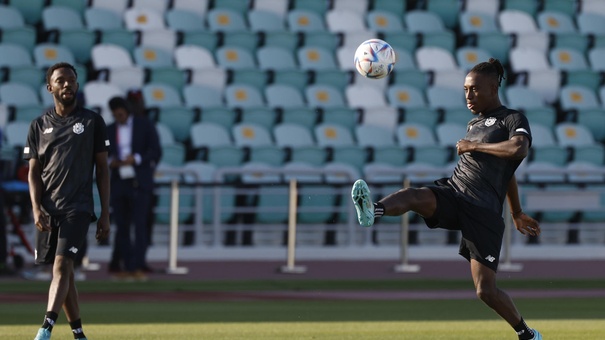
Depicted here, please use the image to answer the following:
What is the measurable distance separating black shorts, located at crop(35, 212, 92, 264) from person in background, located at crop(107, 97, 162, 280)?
695cm

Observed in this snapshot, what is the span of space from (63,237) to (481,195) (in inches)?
119

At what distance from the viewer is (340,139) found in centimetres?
2195

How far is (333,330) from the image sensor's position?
11.4 m

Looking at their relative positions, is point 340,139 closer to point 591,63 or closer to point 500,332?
point 591,63

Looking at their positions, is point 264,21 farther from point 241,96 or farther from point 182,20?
point 241,96

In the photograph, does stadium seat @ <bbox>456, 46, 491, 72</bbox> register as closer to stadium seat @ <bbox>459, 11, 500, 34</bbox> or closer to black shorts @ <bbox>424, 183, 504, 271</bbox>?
stadium seat @ <bbox>459, 11, 500, 34</bbox>

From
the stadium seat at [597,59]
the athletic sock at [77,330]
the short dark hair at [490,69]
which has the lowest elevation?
the athletic sock at [77,330]

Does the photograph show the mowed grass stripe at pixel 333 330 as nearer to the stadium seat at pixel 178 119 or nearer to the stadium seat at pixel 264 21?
the stadium seat at pixel 178 119

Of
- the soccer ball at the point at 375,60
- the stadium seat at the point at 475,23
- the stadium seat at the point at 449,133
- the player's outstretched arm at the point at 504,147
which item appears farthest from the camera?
the stadium seat at the point at 475,23

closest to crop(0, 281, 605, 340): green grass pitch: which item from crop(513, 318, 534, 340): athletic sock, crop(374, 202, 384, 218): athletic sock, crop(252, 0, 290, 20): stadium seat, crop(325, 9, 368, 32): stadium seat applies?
crop(513, 318, 534, 340): athletic sock

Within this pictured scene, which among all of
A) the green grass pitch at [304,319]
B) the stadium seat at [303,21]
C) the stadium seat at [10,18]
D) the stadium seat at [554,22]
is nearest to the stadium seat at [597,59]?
the stadium seat at [554,22]

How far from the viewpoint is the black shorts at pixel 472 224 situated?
9.08m

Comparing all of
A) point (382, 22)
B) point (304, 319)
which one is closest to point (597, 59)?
point (382, 22)

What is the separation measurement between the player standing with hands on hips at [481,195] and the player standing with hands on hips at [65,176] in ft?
6.46
